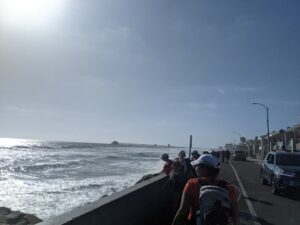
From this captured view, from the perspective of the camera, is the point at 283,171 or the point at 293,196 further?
the point at 283,171

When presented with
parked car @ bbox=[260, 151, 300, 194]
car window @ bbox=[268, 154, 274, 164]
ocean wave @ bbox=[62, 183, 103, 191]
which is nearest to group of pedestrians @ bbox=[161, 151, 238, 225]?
parked car @ bbox=[260, 151, 300, 194]

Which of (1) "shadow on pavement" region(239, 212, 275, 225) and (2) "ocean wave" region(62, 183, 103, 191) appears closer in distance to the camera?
(1) "shadow on pavement" region(239, 212, 275, 225)

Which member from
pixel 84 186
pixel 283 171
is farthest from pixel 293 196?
pixel 84 186

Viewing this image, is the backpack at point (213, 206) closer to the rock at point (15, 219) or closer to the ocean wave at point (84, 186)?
the rock at point (15, 219)

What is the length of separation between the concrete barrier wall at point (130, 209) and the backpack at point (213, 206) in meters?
1.77

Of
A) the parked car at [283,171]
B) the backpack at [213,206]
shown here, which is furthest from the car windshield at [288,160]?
the backpack at [213,206]

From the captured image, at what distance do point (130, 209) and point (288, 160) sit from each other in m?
12.8

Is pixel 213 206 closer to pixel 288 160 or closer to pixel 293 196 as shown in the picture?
pixel 293 196

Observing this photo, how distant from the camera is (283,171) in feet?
59.5

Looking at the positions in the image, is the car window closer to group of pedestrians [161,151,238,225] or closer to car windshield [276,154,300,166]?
car windshield [276,154,300,166]

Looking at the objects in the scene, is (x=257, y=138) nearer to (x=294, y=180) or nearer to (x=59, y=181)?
(x=59, y=181)

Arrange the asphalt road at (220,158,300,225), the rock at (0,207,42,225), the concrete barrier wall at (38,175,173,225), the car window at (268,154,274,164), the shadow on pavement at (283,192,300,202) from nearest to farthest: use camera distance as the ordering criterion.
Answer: the concrete barrier wall at (38,175,173,225) → the asphalt road at (220,158,300,225) → the rock at (0,207,42,225) → the shadow on pavement at (283,192,300,202) → the car window at (268,154,274,164)

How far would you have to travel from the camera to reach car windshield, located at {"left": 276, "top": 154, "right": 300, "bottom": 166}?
1936 cm

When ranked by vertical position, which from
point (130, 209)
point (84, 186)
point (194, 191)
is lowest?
point (84, 186)
